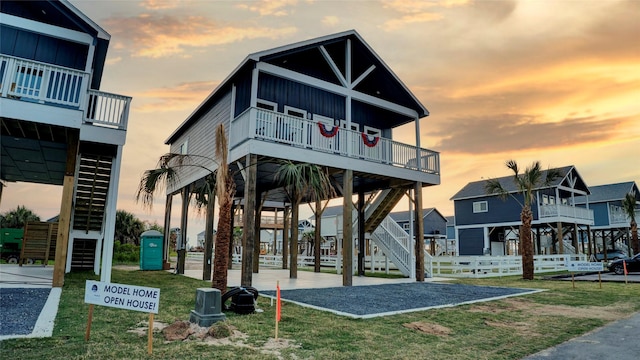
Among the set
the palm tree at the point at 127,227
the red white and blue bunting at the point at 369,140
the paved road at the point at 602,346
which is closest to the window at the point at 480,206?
the red white and blue bunting at the point at 369,140

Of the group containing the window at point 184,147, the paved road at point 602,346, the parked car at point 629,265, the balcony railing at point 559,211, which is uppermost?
the window at point 184,147

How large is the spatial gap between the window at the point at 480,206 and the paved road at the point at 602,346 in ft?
104

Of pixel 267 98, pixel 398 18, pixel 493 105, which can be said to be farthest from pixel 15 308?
pixel 493 105

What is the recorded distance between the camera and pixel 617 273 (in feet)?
76.5

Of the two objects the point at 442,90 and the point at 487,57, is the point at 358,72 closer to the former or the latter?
the point at 442,90

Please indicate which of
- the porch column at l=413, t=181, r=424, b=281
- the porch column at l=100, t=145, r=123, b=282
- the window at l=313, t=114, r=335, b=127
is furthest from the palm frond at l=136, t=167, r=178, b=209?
the porch column at l=413, t=181, r=424, b=281

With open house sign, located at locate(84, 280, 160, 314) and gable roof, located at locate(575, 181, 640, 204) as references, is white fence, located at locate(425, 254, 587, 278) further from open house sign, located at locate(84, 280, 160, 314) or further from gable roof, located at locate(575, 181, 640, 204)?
open house sign, located at locate(84, 280, 160, 314)

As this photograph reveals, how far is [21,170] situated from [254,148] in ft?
35.7

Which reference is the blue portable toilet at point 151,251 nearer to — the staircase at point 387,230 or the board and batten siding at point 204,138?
the board and batten siding at point 204,138

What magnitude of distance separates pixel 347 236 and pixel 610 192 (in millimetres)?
41896

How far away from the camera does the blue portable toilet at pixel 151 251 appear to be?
67.7 feet

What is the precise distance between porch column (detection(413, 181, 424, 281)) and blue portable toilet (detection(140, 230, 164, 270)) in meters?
13.7

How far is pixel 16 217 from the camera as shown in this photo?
32938 mm

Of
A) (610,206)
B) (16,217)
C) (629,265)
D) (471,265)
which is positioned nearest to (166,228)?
(471,265)
